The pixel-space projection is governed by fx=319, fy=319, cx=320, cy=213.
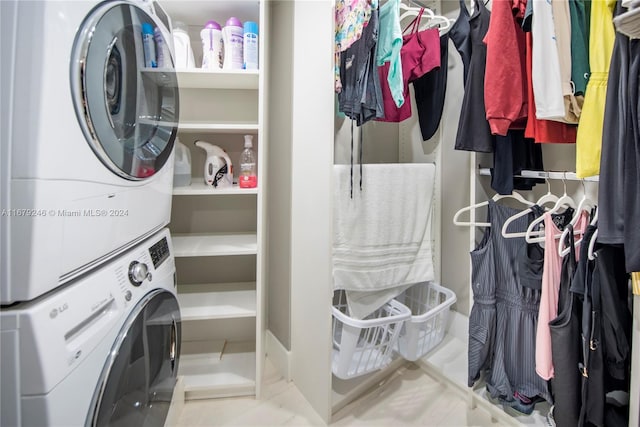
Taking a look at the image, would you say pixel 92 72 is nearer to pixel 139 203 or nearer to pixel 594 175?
pixel 139 203

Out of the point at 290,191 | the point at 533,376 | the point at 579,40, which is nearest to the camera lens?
the point at 579,40

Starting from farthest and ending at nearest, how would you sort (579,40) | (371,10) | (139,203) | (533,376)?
(533,376) → (371,10) → (579,40) → (139,203)

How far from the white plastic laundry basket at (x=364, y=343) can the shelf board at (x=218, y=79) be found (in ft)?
3.74

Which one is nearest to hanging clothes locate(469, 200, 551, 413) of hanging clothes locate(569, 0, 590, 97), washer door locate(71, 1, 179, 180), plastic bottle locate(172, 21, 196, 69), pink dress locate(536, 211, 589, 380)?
pink dress locate(536, 211, 589, 380)

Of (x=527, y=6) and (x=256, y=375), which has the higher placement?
(x=527, y=6)

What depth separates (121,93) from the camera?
87cm

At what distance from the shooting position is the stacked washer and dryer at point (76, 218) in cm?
57

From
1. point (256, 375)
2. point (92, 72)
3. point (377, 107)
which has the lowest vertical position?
point (256, 375)

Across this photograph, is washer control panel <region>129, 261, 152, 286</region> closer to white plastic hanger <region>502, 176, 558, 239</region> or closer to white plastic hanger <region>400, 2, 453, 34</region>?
white plastic hanger <region>502, 176, 558, 239</region>

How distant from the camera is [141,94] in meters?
0.98

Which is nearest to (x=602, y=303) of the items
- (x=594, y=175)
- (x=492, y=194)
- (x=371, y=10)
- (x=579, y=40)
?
(x=594, y=175)

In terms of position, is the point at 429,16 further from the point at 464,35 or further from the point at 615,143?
the point at 615,143

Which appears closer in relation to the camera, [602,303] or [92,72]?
[92,72]

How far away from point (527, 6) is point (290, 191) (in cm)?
123
